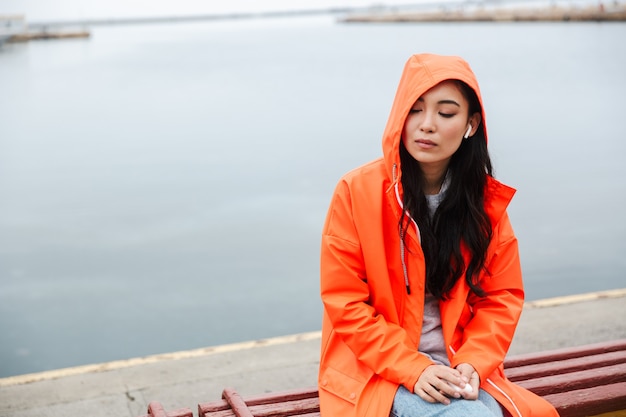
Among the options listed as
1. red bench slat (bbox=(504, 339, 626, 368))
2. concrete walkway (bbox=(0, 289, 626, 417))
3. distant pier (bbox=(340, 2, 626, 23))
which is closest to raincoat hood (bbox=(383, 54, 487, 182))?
red bench slat (bbox=(504, 339, 626, 368))

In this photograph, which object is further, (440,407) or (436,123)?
(436,123)

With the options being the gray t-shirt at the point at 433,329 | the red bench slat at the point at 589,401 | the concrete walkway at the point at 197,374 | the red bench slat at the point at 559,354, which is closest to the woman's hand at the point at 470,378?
the gray t-shirt at the point at 433,329

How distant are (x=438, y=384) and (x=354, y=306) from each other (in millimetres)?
269

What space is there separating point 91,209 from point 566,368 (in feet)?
19.0

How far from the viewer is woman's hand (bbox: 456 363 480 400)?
1879 millimetres

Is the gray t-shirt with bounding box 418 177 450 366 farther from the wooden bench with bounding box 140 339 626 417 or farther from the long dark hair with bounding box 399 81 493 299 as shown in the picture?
the wooden bench with bounding box 140 339 626 417

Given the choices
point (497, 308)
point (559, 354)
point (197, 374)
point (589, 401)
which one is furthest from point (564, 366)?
point (197, 374)

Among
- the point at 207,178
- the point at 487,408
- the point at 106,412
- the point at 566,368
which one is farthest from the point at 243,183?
the point at 487,408

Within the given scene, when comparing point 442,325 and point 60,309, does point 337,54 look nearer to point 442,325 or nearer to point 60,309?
point 60,309

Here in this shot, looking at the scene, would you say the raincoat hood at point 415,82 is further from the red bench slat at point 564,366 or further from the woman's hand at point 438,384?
the red bench slat at point 564,366

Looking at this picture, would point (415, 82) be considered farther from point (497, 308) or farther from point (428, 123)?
point (497, 308)

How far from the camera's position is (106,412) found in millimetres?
3029

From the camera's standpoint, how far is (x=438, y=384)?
1882mm

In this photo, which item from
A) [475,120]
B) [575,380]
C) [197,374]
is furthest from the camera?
[197,374]
